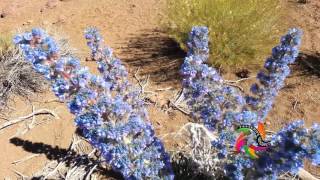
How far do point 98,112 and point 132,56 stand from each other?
2.65m

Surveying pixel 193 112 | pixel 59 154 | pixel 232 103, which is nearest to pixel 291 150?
pixel 232 103

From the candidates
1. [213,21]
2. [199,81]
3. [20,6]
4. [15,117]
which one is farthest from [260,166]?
[20,6]

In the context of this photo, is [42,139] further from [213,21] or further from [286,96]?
[286,96]

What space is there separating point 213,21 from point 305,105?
1093 mm

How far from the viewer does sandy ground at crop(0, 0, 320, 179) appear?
4.23 meters

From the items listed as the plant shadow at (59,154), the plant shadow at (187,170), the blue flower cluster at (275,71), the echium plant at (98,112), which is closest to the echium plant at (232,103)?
the blue flower cluster at (275,71)

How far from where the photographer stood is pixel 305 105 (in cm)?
430

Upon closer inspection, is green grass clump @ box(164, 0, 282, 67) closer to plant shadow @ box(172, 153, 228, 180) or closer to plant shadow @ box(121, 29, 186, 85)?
plant shadow @ box(121, 29, 186, 85)

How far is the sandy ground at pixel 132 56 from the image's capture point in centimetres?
423

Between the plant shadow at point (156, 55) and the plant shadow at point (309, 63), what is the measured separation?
1.14 meters

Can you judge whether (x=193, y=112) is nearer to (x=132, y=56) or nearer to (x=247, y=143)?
(x=247, y=143)

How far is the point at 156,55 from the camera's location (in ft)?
16.9

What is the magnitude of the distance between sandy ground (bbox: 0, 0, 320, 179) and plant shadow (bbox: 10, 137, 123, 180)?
0.03 meters

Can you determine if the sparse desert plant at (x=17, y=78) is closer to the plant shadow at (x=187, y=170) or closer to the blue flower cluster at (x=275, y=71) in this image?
the plant shadow at (x=187, y=170)
